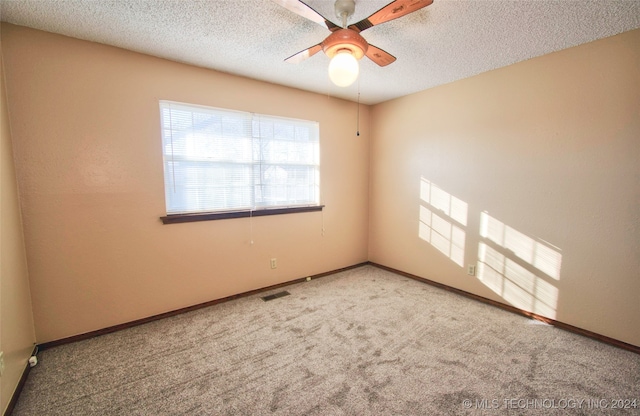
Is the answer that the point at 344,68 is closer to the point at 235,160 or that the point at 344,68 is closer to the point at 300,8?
the point at 300,8

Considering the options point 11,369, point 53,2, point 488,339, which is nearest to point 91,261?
point 11,369

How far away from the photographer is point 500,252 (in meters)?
2.90


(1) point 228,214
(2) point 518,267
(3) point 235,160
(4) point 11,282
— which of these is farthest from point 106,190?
(2) point 518,267

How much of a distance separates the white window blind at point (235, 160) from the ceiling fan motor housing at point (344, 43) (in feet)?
5.52

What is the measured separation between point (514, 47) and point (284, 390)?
326 cm

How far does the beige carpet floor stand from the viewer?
64.1 inches

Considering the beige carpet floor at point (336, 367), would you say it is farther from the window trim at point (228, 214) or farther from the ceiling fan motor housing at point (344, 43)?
the ceiling fan motor housing at point (344, 43)

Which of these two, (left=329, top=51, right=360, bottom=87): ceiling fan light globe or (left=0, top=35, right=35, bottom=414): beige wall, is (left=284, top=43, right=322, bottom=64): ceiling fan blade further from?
(left=0, top=35, right=35, bottom=414): beige wall

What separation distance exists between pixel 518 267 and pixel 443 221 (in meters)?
0.90

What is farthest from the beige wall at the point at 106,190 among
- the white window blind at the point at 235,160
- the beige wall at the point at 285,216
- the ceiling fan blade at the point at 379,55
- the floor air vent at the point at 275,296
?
the ceiling fan blade at the point at 379,55

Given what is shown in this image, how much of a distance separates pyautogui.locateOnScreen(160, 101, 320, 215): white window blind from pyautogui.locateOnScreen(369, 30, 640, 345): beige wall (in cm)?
148

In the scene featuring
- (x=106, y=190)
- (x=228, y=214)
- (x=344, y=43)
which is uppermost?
(x=344, y=43)

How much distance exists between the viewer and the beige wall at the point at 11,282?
1668 mm

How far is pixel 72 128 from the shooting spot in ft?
7.32
